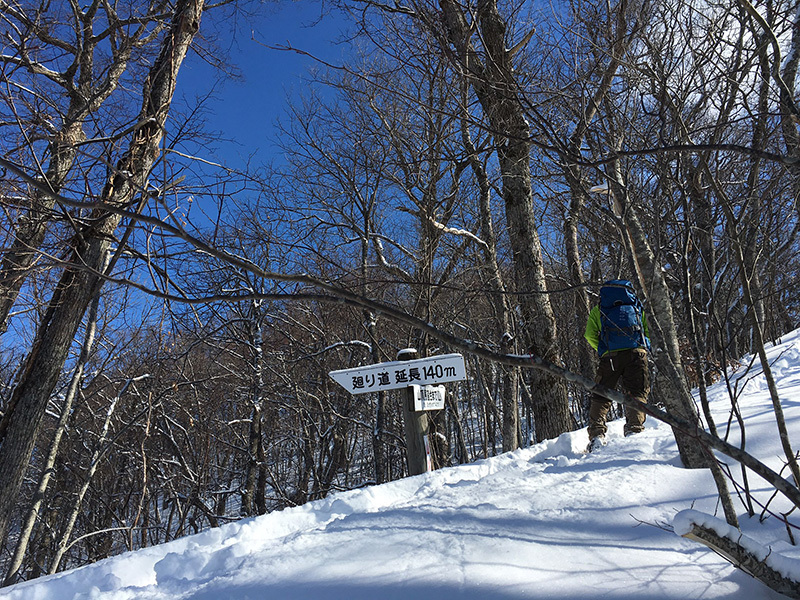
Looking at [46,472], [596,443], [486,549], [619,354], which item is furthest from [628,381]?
[46,472]

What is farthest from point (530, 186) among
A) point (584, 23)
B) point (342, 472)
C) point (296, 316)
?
point (342, 472)

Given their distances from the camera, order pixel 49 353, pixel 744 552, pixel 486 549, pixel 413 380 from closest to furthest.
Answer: pixel 744 552 < pixel 486 549 < pixel 49 353 < pixel 413 380

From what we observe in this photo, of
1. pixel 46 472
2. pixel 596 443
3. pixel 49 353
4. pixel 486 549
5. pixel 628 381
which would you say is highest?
pixel 49 353

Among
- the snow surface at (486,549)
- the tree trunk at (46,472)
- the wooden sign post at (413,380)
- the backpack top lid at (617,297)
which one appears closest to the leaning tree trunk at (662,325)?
the snow surface at (486,549)

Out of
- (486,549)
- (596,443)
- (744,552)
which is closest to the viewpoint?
(744,552)

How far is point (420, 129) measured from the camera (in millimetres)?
7328

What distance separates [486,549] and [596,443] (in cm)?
238

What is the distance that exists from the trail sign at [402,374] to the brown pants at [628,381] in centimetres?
117

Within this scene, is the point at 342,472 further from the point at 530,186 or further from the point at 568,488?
the point at 568,488

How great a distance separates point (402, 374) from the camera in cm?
418

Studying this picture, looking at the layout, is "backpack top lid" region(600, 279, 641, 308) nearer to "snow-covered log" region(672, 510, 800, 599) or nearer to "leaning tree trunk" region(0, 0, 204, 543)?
"snow-covered log" region(672, 510, 800, 599)

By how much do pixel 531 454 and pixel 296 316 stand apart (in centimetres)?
780

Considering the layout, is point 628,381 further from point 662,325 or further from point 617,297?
point 662,325

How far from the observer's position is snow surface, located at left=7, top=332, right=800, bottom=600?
159 centimetres
